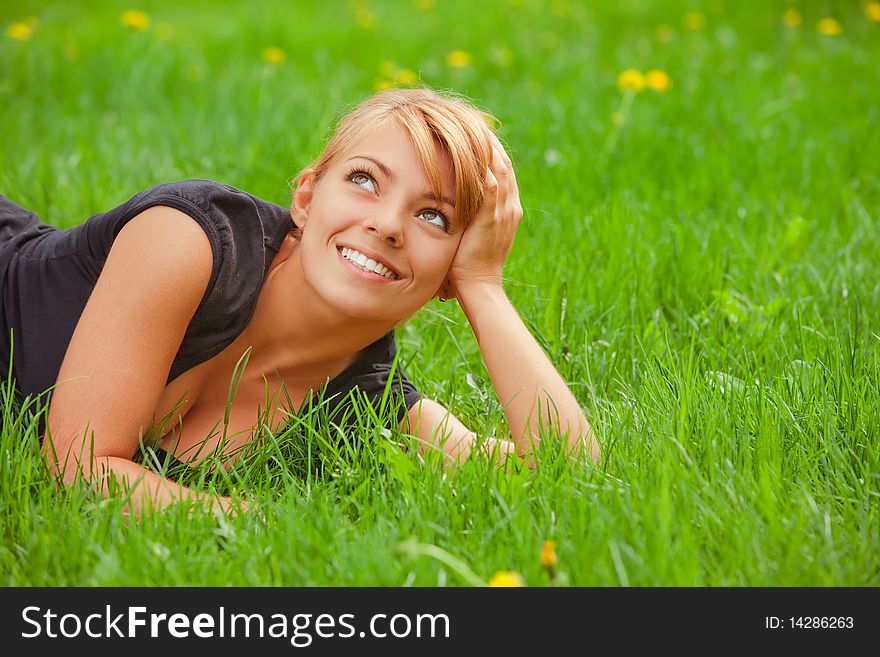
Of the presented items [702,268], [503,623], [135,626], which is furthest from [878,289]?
[135,626]

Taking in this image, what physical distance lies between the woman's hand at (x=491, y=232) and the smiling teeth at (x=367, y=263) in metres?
0.21

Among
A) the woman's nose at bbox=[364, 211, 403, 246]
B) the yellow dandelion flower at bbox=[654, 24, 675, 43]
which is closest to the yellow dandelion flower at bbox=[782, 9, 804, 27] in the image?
the yellow dandelion flower at bbox=[654, 24, 675, 43]

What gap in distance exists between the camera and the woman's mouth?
199 centimetres

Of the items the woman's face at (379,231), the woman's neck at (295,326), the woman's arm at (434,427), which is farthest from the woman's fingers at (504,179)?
the woman's arm at (434,427)

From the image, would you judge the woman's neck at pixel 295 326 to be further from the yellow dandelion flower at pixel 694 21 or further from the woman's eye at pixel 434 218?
the yellow dandelion flower at pixel 694 21

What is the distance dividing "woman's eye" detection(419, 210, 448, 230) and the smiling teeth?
137 millimetres

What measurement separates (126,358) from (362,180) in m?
0.58

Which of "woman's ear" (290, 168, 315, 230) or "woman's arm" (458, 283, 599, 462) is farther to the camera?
"woman's ear" (290, 168, 315, 230)

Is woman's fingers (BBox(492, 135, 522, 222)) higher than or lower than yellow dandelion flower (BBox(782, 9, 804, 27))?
lower

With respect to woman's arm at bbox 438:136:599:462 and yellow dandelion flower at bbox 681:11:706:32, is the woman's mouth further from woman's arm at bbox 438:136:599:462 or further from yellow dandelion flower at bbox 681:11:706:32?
yellow dandelion flower at bbox 681:11:706:32

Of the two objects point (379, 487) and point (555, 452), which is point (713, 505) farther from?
point (379, 487)

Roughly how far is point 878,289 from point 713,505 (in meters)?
1.39

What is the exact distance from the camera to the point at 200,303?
196 cm

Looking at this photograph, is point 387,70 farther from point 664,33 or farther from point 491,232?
point 491,232
